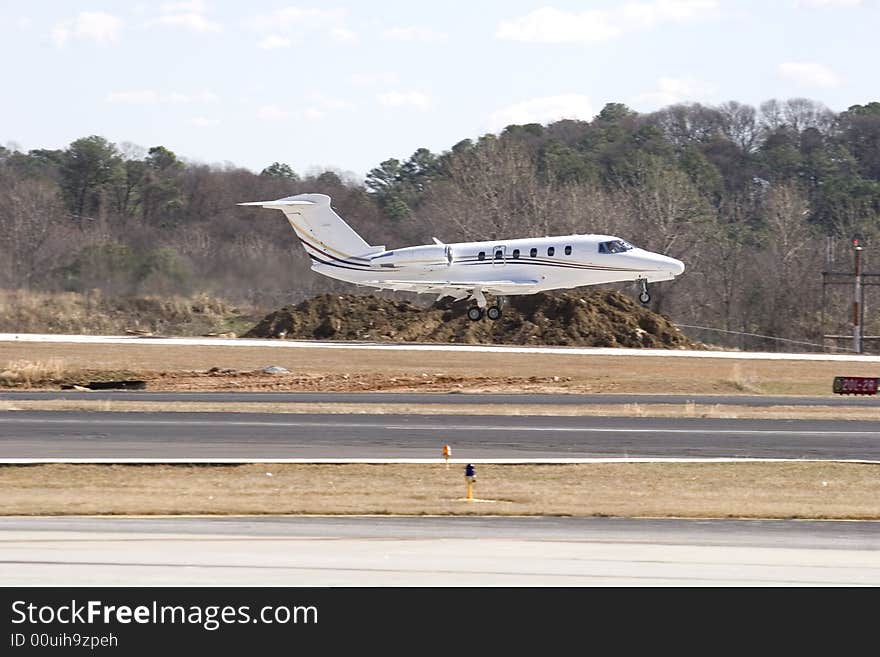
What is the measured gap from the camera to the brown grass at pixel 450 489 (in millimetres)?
19656

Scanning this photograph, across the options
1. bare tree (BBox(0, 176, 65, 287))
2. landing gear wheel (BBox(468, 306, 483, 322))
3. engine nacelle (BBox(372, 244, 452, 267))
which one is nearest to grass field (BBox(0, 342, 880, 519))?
engine nacelle (BBox(372, 244, 452, 267))

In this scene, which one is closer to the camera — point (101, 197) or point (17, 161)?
point (101, 197)

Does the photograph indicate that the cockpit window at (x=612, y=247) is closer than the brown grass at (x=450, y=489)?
No

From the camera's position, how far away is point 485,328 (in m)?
62.7

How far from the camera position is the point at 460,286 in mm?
55312

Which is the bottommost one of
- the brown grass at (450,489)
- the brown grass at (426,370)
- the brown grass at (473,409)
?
the brown grass at (450,489)

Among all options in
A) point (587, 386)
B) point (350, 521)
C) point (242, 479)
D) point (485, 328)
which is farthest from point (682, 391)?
point (350, 521)

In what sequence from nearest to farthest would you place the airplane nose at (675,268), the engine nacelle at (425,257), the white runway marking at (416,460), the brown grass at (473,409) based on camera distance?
1. the white runway marking at (416,460)
2. the brown grass at (473,409)
3. the airplane nose at (675,268)
4. the engine nacelle at (425,257)

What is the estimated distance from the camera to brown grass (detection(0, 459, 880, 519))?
64.5ft

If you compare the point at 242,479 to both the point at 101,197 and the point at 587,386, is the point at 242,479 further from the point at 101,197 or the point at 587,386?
the point at 101,197

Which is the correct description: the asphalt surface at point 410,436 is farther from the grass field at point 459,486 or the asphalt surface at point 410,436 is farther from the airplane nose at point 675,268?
the airplane nose at point 675,268

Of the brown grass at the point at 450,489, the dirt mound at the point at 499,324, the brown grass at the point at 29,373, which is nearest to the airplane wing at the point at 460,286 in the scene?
the dirt mound at the point at 499,324

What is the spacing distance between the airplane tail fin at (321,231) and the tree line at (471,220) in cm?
378
